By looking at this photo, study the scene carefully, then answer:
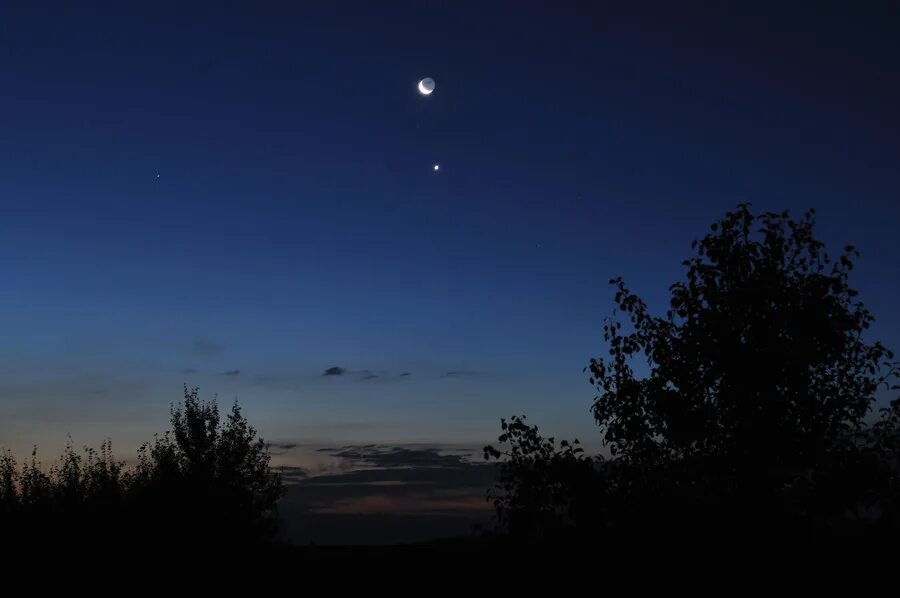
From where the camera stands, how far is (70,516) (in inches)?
1431

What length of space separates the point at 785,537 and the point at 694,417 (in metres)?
4.41

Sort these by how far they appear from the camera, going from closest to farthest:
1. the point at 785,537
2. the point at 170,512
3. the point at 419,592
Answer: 1. the point at 419,592
2. the point at 785,537
3. the point at 170,512

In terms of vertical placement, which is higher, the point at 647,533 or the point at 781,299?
the point at 781,299

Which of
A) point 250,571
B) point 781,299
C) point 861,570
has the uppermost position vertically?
point 781,299

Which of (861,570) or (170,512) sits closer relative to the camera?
(861,570)

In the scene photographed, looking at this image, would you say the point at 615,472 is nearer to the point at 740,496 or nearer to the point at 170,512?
the point at 740,496

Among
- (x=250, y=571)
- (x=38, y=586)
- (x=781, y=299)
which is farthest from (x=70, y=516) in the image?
(x=781, y=299)

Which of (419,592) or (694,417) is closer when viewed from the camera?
(419,592)

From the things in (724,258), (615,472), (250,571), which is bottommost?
(250,571)

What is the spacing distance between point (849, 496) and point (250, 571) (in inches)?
676

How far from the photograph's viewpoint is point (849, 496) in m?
23.6

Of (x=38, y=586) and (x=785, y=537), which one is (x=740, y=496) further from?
(x=38, y=586)


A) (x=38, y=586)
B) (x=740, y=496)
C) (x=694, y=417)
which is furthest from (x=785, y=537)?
(x=38, y=586)

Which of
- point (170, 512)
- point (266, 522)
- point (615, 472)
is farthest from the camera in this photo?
point (266, 522)
